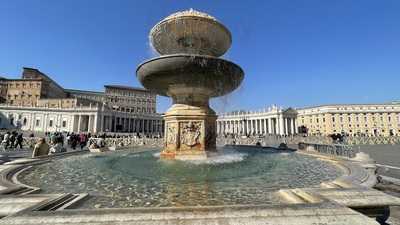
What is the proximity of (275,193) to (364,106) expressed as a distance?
117 meters

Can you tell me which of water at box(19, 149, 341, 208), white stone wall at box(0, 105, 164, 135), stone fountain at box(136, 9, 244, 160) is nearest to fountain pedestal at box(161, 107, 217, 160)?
stone fountain at box(136, 9, 244, 160)

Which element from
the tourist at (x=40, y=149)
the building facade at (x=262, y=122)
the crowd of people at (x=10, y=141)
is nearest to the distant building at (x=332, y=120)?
the building facade at (x=262, y=122)

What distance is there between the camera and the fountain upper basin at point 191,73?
856 centimetres

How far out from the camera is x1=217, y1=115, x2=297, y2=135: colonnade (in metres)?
95.3

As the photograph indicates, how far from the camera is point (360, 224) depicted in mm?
2328

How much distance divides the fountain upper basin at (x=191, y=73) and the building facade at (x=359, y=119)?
10096cm

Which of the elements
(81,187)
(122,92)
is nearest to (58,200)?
(81,187)

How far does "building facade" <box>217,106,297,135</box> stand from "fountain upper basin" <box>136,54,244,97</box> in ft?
280

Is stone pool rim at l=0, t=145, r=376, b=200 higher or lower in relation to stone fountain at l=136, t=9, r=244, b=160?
lower

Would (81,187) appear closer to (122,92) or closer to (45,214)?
(45,214)

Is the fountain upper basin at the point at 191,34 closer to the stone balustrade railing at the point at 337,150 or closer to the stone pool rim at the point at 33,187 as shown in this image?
the stone pool rim at the point at 33,187

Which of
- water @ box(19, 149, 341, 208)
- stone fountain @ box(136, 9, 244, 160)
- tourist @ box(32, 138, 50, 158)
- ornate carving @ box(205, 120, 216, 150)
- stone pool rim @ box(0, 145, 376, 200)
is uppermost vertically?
stone fountain @ box(136, 9, 244, 160)

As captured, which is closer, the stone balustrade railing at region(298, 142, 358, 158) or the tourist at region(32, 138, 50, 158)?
the tourist at region(32, 138, 50, 158)

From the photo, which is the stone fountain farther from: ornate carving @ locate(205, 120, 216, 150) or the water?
the water
